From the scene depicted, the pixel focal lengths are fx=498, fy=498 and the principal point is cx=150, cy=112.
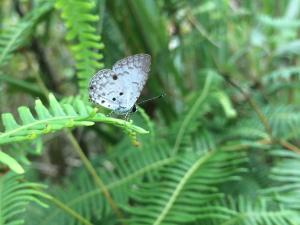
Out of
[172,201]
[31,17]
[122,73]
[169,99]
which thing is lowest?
[172,201]

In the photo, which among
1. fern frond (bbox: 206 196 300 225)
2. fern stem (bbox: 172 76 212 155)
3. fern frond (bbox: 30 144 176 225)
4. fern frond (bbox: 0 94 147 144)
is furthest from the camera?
fern stem (bbox: 172 76 212 155)

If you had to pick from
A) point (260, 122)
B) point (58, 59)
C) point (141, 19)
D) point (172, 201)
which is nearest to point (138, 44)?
point (141, 19)

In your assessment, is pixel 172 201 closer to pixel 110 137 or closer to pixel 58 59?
pixel 110 137

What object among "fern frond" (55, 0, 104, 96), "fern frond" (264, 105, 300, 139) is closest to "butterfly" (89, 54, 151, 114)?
"fern frond" (55, 0, 104, 96)

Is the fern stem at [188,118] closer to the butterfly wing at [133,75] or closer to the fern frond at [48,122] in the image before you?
the butterfly wing at [133,75]

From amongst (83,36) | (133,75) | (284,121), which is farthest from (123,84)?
(284,121)

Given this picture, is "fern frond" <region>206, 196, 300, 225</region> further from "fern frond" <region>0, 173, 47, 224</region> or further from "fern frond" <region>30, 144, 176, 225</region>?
"fern frond" <region>0, 173, 47, 224</region>

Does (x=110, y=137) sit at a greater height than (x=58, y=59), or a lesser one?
lesser
